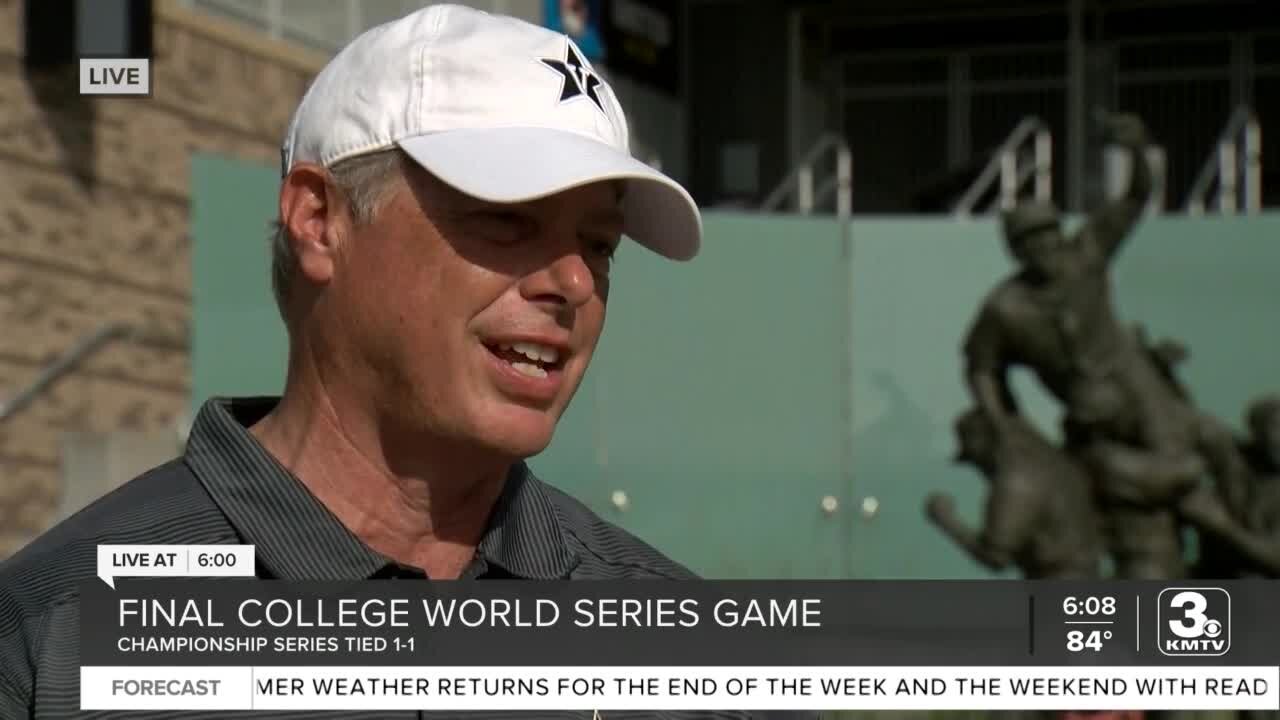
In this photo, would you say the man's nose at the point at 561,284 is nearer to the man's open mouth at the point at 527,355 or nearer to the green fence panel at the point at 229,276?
the man's open mouth at the point at 527,355

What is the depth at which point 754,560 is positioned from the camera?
1287 centimetres

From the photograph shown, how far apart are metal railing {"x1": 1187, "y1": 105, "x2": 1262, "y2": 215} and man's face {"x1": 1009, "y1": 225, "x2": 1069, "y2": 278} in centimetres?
685

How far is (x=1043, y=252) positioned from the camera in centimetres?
979

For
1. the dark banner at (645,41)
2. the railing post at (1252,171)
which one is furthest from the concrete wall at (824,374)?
the dark banner at (645,41)

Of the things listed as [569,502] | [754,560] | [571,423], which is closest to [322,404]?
[569,502]

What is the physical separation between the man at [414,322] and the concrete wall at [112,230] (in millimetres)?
Answer: 8406

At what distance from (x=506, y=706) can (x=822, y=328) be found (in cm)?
1199

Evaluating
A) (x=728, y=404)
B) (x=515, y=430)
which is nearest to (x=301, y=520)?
(x=515, y=430)

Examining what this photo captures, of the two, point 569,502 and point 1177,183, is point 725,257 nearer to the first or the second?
point 1177,183

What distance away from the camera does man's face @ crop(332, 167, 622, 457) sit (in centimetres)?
139

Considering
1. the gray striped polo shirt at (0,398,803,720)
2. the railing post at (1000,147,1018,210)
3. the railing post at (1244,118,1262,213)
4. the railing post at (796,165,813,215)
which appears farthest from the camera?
the railing post at (796,165,813,215)

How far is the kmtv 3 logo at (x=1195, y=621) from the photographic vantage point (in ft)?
4.77

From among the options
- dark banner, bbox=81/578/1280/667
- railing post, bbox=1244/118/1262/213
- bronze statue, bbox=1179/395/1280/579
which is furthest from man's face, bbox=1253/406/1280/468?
dark banner, bbox=81/578/1280/667

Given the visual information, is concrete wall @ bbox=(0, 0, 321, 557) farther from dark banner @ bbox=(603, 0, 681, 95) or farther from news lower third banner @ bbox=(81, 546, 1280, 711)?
news lower third banner @ bbox=(81, 546, 1280, 711)
